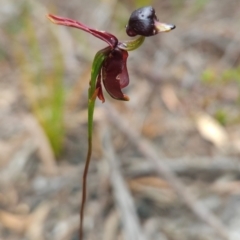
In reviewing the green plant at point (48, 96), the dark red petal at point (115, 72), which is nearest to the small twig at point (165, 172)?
the green plant at point (48, 96)

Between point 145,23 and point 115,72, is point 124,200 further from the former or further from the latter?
point 145,23

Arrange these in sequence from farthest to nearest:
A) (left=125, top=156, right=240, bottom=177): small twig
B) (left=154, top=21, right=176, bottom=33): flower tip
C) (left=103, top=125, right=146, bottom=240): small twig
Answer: (left=125, top=156, right=240, bottom=177): small twig → (left=103, top=125, right=146, bottom=240): small twig → (left=154, top=21, right=176, bottom=33): flower tip

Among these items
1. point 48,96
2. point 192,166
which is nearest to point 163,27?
point 192,166

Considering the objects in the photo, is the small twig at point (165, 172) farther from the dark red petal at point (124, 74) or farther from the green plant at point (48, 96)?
the dark red petal at point (124, 74)

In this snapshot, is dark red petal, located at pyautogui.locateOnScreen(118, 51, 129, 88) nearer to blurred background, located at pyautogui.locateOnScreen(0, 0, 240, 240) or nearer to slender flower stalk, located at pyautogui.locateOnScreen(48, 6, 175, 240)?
slender flower stalk, located at pyautogui.locateOnScreen(48, 6, 175, 240)

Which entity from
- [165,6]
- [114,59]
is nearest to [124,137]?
[114,59]

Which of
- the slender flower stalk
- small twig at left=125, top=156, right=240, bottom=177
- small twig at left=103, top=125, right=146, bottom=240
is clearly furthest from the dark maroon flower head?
small twig at left=125, top=156, right=240, bottom=177

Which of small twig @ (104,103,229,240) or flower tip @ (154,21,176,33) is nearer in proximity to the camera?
flower tip @ (154,21,176,33)
